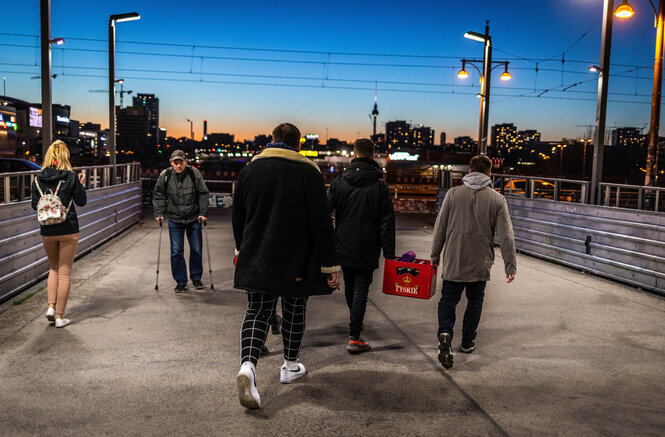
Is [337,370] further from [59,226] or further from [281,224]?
[59,226]

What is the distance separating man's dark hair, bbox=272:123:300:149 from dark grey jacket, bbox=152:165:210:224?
4014mm

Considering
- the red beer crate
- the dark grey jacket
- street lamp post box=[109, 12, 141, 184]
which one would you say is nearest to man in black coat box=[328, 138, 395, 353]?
the red beer crate

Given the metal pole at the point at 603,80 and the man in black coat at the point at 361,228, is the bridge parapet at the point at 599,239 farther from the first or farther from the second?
the man in black coat at the point at 361,228

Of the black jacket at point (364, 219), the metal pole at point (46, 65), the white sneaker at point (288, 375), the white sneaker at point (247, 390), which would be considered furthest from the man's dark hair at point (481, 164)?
the metal pole at point (46, 65)

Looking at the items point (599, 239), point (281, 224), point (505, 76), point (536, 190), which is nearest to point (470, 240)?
point (281, 224)

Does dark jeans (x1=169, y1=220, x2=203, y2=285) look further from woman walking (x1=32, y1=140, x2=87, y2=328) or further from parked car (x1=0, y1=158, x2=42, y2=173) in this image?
parked car (x1=0, y1=158, x2=42, y2=173)

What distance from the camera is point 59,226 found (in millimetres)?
6246

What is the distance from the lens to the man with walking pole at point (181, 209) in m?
8.30

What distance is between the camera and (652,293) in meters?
8.74

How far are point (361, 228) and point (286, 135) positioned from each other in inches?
58.4

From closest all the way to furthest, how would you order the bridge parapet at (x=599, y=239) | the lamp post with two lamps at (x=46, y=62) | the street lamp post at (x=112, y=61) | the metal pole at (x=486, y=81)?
the bridge parapet at (x=599, y=239), the lamp post with two lamps at (x=46, y=62), the street lamp post at (x=112, y=61), the metal pole at (x=486, y=81)

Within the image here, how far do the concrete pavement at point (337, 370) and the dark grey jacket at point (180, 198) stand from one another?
1.04 metres

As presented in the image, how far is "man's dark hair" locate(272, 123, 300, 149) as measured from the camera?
14.7 feet

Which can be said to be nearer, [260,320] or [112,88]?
[260,320]
